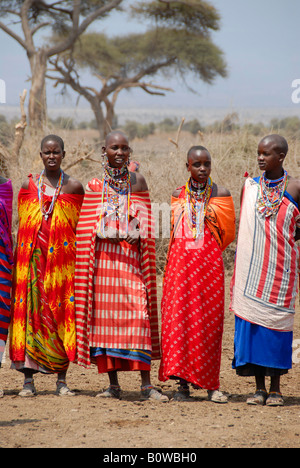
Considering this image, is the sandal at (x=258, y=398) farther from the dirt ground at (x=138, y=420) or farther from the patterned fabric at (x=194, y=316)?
the patterned fabric at (x=194, y=316)

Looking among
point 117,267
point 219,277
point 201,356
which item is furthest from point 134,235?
point 201,356

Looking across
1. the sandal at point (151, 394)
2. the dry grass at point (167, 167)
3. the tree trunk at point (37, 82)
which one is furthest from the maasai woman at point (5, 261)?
the tree trunk at point (37, 82)

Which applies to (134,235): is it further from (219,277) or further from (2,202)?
(2,202)

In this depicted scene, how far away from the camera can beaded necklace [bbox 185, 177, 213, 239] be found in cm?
493

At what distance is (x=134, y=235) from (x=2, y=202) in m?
1.01

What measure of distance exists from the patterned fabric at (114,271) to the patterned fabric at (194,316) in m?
0.16

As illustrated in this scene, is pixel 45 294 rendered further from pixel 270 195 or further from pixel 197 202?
pixel 270 195

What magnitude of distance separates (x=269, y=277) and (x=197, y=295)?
0.52m

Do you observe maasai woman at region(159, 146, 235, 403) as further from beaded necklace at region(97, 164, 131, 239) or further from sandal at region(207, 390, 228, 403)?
beaded necklace at region(97, 164, 131, 239)

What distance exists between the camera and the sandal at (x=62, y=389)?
5.05 m

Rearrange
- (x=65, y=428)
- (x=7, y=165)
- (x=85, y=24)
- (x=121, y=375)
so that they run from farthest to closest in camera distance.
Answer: (x=85, y=24) → (x=7, y=165) → (x=121, y=375) → (x=65, y=428)

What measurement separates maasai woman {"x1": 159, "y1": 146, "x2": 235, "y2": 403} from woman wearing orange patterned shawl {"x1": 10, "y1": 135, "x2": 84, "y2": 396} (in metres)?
0.74

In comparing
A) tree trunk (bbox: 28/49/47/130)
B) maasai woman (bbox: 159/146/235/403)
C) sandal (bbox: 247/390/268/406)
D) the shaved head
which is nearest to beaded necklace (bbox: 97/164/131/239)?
maasai woman (bbox: 159/146/235/403)

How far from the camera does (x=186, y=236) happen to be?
4.93 m
